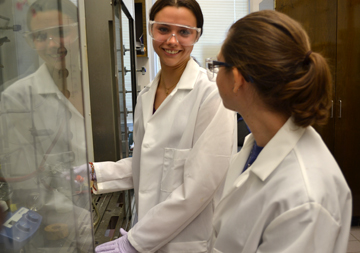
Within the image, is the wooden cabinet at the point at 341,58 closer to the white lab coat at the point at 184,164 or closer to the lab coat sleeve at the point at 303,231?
the white lab coat at the point at 184,164

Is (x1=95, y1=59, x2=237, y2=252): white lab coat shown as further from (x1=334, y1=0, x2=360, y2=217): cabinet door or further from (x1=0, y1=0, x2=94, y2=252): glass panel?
(x1=334, y1=0, x2=360, y2=217): cabinet door

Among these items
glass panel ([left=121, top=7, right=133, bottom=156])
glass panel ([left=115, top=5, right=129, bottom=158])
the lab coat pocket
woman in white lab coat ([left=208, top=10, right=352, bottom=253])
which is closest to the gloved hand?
the lab coat pocket

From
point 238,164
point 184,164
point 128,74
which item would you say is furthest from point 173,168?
point 128,74

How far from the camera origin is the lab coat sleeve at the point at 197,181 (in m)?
1.05

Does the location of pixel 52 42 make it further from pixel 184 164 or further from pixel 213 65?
pixel 184 164

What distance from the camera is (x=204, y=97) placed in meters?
1.13

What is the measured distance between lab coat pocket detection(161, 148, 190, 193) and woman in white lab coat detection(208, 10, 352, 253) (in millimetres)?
314

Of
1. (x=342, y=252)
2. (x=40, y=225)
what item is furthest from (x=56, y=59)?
(x=342, y=252)

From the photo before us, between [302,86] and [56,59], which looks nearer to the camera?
[302,86]

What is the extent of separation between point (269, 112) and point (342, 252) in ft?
1.16

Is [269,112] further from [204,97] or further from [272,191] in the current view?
[204,97]

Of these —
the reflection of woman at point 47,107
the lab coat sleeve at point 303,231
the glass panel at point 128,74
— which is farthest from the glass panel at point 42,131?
the glass panel at point 128,74

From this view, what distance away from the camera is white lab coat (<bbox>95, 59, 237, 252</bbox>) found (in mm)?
1056

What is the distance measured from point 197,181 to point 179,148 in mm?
144
